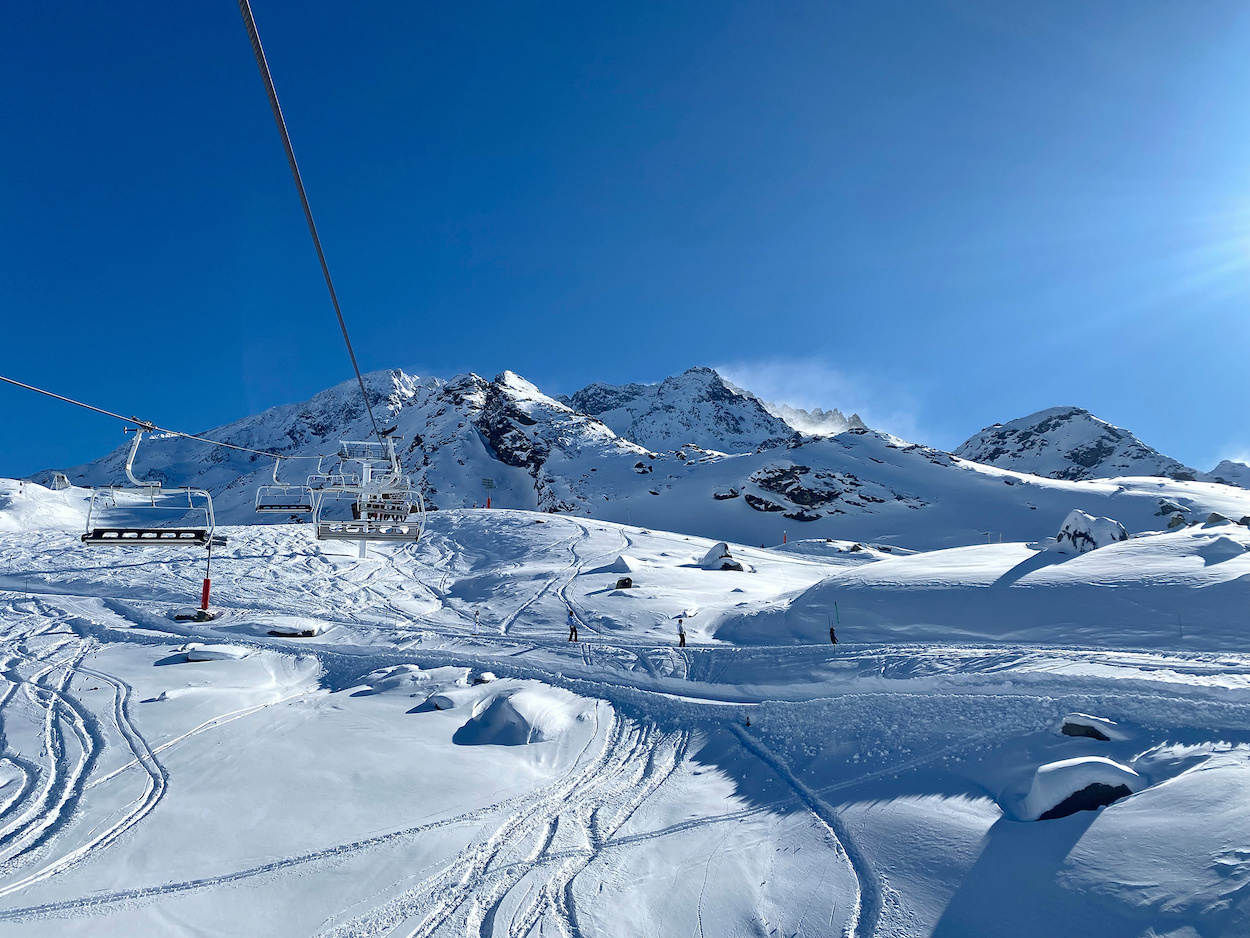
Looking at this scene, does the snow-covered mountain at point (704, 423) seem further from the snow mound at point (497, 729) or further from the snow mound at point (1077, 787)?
the snow mound at point (1077, 787)

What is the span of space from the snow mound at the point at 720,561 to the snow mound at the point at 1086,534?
564 inches

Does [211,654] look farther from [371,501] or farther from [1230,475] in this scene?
[1230,475]

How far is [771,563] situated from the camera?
34.7 meters

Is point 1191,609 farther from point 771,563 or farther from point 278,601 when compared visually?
point 278,601

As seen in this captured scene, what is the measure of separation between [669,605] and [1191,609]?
14832mm

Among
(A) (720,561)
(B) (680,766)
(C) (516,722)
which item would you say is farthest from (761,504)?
(B) (680,766)

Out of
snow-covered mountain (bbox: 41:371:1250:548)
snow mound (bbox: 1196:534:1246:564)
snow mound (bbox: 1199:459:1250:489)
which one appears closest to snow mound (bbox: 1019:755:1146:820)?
snow mound (bbox: 1196:534:1246:564)

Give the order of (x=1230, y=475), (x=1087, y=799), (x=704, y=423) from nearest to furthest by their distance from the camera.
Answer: (x=1087, y=799)
(x=1230, y=475)
(x=704, y=423)

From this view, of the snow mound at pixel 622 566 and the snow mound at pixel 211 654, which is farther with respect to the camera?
the snow mound at pixel 622 566

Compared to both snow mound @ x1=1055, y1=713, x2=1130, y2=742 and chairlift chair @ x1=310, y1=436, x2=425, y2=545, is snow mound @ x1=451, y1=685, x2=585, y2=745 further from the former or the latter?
snow mound @ x1=1055, y1=713, x2=1130, y2=742

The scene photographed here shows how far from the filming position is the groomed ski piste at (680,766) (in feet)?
19.0

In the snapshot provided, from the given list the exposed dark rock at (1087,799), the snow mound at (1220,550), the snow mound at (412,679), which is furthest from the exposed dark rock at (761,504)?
the exposed dark rock at (1087,799)

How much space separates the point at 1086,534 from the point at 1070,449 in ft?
520

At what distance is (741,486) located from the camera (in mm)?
71125
